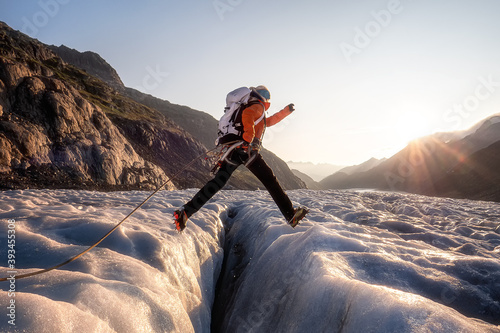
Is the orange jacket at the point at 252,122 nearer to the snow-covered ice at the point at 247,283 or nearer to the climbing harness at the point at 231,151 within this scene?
the climbing harness at the point at 231,151

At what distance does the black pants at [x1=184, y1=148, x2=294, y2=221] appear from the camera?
178 inches

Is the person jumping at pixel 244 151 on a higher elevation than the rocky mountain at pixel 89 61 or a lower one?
lower

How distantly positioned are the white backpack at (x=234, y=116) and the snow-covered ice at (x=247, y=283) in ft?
6.59

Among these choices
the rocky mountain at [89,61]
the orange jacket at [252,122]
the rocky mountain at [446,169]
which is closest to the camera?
the orange jacket at [252,122]

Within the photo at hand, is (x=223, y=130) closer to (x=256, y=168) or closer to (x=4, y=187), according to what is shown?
(x=256, y=168)

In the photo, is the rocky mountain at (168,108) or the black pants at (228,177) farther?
the rocky mountain at (168,108)

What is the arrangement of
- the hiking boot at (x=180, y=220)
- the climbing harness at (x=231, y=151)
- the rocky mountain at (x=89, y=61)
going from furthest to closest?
the rocky mountain at (x=89, y=61) < the climbing harness at (x=231, y=151) < the hiking boot at (x=180, y=220)

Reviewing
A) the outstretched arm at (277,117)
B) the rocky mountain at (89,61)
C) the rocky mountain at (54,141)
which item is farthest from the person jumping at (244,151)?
the rocky mountain at (89,61)

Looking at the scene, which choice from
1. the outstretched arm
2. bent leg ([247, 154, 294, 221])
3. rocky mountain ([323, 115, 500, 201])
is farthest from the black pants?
rocky mountain ([323, 115, 500, 201])

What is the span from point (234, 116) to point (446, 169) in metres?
136

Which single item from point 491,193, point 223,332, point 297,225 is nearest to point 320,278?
point 223,332

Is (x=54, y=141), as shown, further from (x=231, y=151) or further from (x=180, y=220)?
(x=231, y=151)

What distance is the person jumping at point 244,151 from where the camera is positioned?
14.8ft

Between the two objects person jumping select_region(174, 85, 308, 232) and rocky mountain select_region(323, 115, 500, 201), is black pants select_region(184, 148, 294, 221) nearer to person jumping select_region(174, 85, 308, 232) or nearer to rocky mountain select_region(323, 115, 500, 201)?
person jumping select_region(174, 85, 308, 232)
